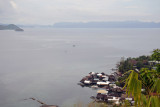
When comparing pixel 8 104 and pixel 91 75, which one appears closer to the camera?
pixel 8 104

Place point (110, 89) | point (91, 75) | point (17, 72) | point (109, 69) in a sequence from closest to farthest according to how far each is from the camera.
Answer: point (110, 89)
point (91, 75)
point (17, 72)
point (109, 69)

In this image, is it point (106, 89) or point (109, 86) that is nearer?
point (106, 89)

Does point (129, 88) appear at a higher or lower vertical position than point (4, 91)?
higher

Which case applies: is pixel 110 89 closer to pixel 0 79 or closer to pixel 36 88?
pixel 36 88

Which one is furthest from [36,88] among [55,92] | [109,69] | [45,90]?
[109,69]

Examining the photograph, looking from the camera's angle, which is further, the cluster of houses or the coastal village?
the cluster of houses

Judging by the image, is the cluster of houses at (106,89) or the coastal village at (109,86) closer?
the coastal village at (109,86)

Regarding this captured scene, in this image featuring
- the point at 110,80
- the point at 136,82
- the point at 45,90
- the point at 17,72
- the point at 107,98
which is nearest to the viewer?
the point at 136,82

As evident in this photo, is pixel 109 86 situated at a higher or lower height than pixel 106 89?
higher
